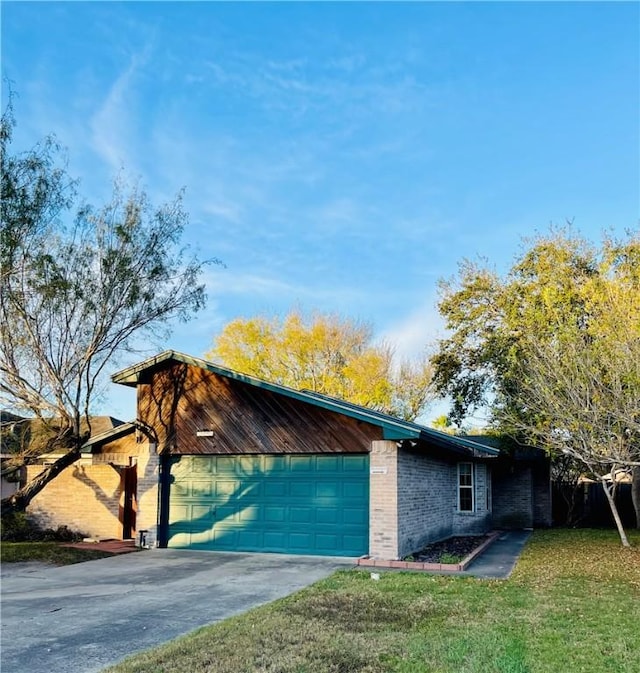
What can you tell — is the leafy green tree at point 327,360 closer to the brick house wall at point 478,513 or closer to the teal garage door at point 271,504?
the brick house wall at point 478,513

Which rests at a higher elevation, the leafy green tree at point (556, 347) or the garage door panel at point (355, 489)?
the leafy green tree at point (556, 347)

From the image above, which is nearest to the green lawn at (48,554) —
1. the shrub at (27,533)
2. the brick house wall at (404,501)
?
the shrub at (27,533)

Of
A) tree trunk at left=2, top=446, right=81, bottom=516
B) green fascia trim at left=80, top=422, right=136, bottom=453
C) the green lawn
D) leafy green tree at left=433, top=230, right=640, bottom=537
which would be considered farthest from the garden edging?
tree trunk at left=2, top=446, right=81, bottom=516

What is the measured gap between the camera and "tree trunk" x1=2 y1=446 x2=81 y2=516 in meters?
14.0

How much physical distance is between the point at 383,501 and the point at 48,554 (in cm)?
748

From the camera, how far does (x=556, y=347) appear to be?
46.4ft

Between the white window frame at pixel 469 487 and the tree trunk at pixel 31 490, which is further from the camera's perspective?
the white window frame at pixel 469 487

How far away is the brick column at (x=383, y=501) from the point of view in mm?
13227

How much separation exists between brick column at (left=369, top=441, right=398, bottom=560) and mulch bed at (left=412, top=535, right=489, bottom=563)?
0.76 metres

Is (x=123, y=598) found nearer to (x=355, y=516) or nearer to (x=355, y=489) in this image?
(x=355, y=516)

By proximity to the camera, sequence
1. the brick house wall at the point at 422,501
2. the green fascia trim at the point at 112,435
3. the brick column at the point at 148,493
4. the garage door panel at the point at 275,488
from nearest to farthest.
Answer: the brick house wall at the point at 422,501
the garage door panel at the point at 275,488
the brick column at the point at 148,493
the green fascia trim at the point at 112,435

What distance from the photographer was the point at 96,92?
14.0 m

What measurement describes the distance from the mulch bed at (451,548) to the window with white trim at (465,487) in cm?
134

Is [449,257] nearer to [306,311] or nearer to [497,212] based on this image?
[497,212]
